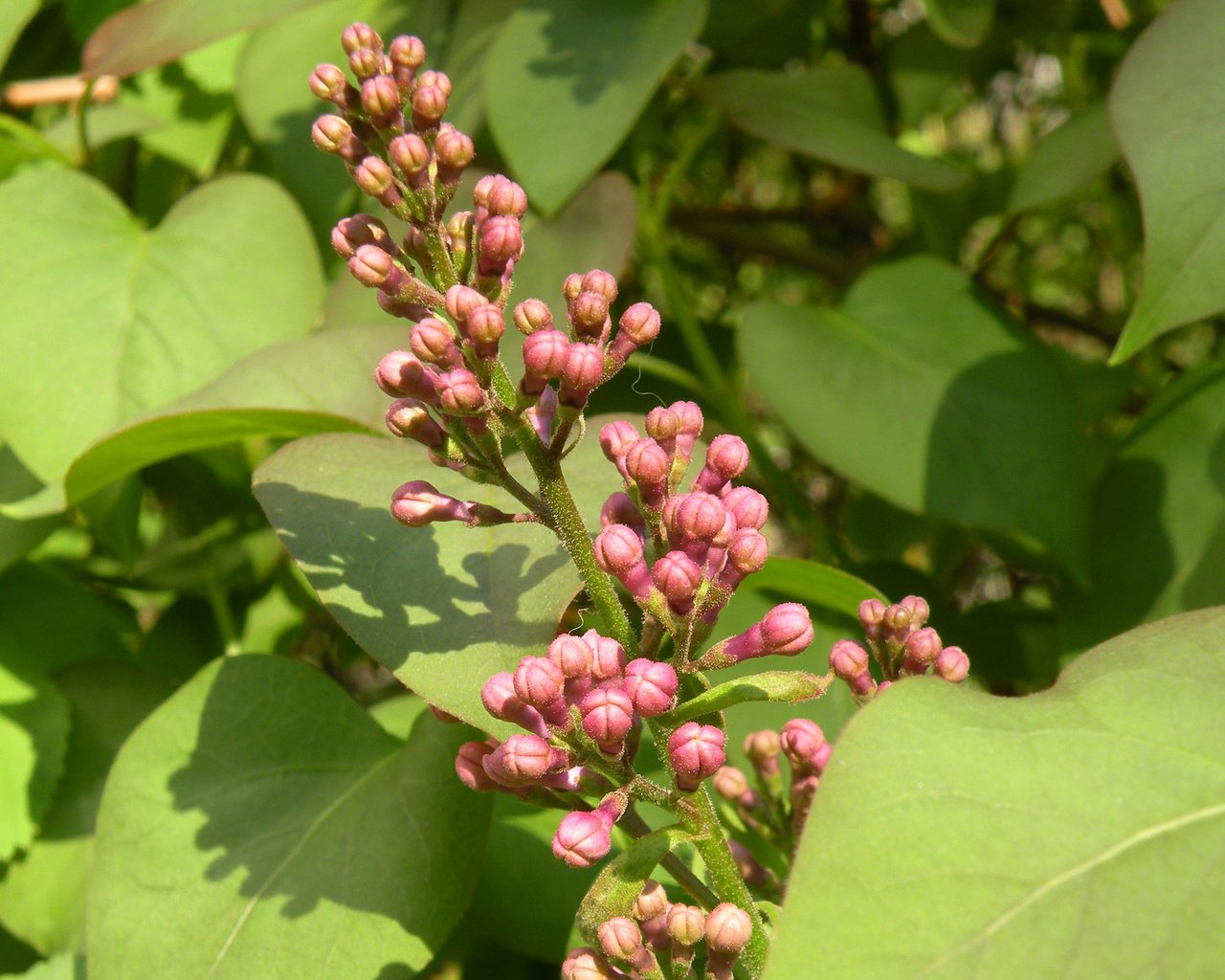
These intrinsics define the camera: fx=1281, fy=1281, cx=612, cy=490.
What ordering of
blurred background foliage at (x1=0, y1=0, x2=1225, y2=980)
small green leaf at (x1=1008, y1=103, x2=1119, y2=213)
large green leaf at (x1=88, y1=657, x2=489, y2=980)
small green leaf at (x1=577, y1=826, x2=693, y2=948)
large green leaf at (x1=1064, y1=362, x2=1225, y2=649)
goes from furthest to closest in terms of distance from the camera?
small green leaf at (x1=1008, y1=103, x2=1119, y2=213) → large green leaf at (x1=1064, y1=362, x2=1225, y2=649) → blurred background foliage at (x1=0, y1=0, x2=1225, y2=980) → large green leaf at (x1=88, y1=657, x2=489, y2=980) → small green leaf at (x1=577, y1=826, x2=693, y2=948)

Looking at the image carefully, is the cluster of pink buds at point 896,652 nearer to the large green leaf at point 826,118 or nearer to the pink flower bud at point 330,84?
the pink flower bud at point 330,84

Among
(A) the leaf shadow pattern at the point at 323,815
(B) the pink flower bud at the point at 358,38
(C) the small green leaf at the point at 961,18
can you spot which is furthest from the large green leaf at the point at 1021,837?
(C) the small green leaf at the point at 961,18

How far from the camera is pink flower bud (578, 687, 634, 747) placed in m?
0.59

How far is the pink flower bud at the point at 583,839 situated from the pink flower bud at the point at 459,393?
0.66 ft

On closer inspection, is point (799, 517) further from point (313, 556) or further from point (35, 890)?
point (35, 890)

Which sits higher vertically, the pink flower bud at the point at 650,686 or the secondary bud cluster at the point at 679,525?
the secondary bud cluster at the point at 679,525

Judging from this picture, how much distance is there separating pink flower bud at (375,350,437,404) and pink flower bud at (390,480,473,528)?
54mm

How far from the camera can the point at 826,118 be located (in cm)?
134

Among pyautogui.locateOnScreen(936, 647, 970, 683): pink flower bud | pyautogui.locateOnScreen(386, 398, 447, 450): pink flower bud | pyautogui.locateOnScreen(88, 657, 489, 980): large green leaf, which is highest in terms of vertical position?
pyautogui.locateOnScreen(386, 398, 447, 450): pink flower bud

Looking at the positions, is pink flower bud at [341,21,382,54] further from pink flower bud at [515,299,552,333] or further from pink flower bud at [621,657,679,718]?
pink flower bud at [621,657,679,718]

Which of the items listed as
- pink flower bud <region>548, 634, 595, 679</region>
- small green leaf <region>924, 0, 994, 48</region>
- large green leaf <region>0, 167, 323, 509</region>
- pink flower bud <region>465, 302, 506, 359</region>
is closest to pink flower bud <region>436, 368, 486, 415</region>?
pink flower bud <region>465, 302, 506, 359</region>

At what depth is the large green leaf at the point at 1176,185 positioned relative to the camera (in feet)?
2.54

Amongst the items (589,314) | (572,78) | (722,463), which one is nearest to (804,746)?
(722,463)

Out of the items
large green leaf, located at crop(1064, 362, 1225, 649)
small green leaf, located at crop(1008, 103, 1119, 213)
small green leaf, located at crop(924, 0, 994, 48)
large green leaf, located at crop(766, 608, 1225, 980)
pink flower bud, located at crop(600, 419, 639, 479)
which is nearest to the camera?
large green leaf, located at crop(766, 608, 1225, 980)
